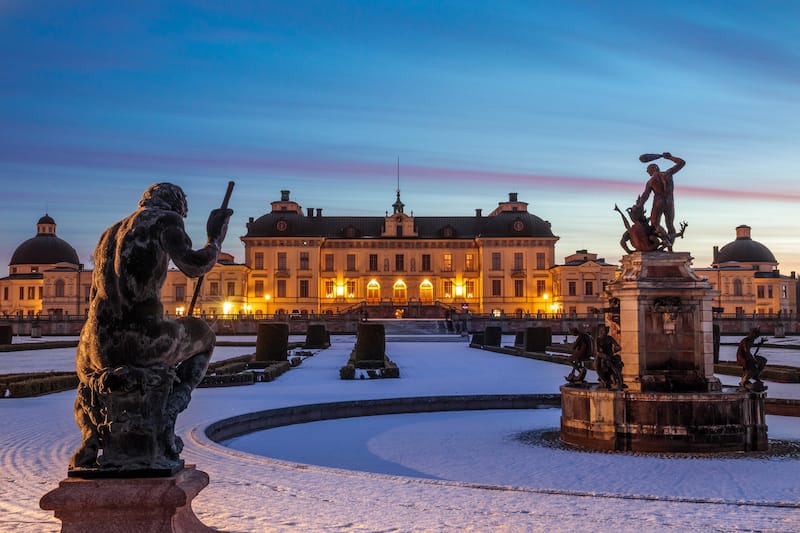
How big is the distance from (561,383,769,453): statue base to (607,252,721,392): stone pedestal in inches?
15.8

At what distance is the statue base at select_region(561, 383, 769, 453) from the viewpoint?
9688 mm

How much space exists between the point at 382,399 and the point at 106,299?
9781 mm

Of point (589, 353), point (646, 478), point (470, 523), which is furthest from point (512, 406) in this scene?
point (470, 523)

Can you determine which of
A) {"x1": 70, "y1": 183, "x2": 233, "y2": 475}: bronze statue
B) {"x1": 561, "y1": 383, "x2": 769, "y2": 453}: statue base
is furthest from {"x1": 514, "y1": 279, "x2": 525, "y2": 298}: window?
{"x1": 70, "y1": 183, "x2": 233, "y2": 475}: bronze statue

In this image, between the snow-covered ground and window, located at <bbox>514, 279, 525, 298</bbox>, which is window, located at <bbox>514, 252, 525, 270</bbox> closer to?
window, located at <bbox>514, 279, 525, 298</bbox>

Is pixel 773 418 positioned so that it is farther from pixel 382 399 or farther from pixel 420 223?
pixel 420 223

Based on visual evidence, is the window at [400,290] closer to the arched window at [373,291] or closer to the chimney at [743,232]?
the arched window at [373,291]

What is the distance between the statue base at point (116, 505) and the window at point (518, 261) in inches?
2470

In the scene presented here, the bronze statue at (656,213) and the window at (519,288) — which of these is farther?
the window at (519,288)

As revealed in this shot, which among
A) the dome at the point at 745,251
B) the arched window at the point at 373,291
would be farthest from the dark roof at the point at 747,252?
the arched window at the point at 373,291

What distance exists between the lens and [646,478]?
8.05 meters

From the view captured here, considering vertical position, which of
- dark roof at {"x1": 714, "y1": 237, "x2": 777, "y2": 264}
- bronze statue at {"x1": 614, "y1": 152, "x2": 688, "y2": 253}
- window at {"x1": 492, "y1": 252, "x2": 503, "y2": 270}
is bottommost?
bronze statue at {"x1": 614, "y1": 152, "x2": 688, "y2": 253}

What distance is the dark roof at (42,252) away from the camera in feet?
262

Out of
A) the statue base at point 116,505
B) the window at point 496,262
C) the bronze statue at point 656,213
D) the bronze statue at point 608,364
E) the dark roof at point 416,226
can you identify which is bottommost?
the statue base at point 116,505
